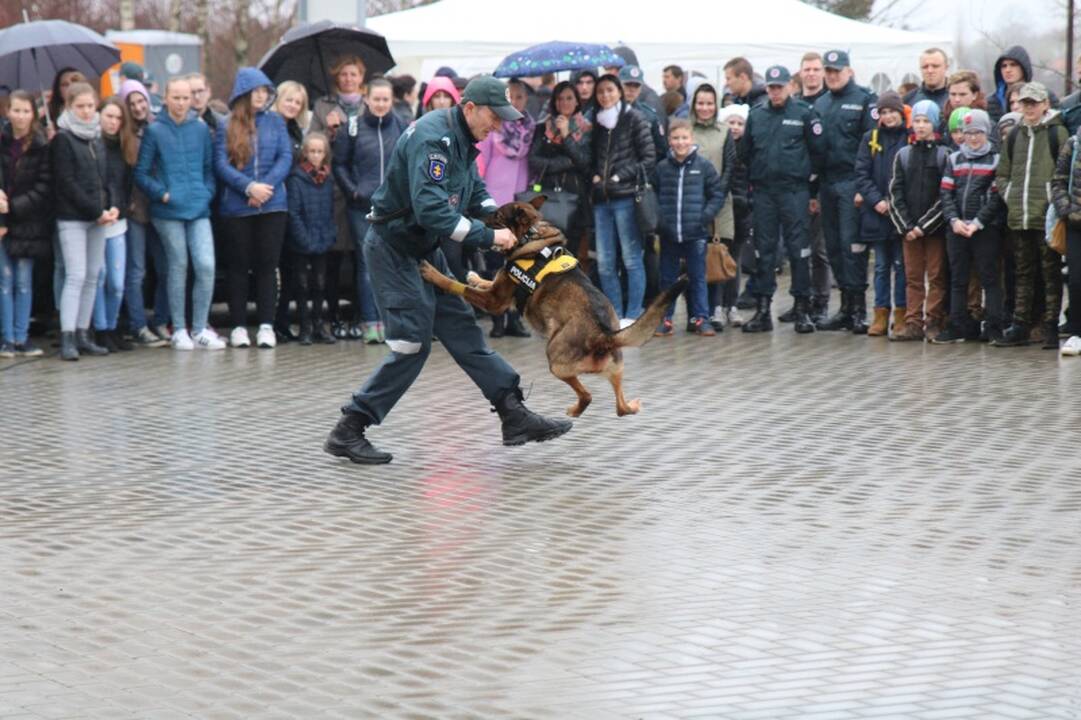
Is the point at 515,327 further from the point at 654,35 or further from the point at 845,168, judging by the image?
the point at 654,35

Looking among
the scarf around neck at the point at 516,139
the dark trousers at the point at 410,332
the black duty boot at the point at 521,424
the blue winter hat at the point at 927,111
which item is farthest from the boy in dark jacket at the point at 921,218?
the dark trousers at the point at 410,332

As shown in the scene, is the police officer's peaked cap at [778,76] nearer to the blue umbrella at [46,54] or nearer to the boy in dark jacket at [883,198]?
the boy in dark jacket at [883,198]

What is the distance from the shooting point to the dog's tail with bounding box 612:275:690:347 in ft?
29.3

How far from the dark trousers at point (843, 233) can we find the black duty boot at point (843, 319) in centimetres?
10

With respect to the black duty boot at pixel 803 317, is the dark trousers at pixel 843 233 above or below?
above

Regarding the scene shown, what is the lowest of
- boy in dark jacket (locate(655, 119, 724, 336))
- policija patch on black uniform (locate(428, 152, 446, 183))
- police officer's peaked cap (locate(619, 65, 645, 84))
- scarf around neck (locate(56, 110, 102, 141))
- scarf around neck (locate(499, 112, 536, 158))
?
boy in dark jacket (locate(655, 119, 724, 336))

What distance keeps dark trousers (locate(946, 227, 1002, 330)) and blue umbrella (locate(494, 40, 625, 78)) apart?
131 inches

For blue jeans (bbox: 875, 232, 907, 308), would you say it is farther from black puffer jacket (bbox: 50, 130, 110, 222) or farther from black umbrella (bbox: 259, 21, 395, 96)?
black puffer jacket (bbox: 50, 130, 110, 222)

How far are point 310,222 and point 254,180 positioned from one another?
2.07ft

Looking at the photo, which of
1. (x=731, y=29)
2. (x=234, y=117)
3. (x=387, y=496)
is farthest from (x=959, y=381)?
(x=731, y=29)

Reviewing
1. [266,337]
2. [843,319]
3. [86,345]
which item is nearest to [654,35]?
[843,319]

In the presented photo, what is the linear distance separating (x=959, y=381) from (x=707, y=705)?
7322mm

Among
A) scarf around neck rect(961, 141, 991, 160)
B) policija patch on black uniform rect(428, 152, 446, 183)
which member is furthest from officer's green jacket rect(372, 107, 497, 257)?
scarf around neck rect(961, 141, 991, 160)

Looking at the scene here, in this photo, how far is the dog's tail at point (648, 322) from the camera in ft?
29.3
